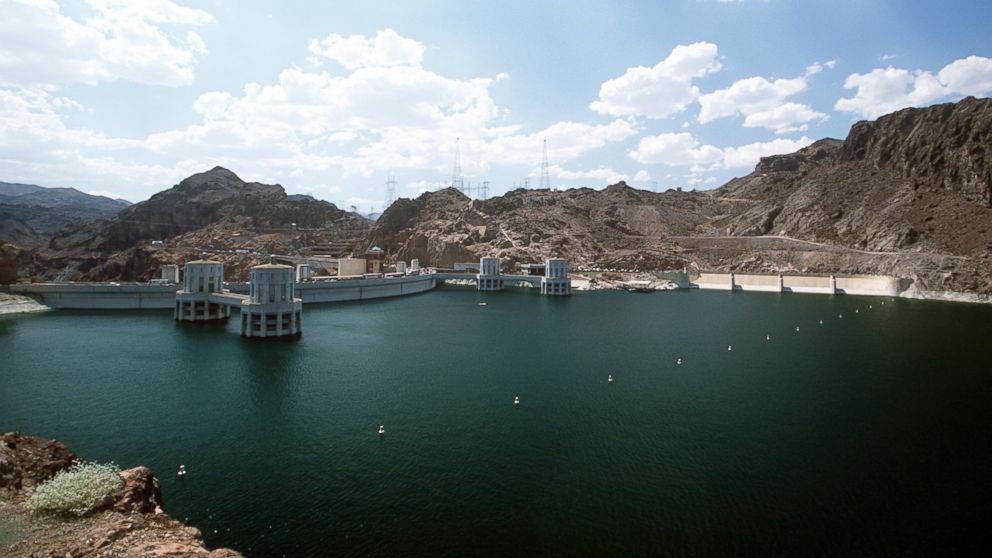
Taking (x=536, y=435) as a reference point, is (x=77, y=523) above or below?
above

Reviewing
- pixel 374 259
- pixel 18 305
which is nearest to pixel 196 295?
pixel 18 305

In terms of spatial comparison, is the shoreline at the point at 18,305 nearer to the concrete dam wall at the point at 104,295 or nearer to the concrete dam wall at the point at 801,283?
the concrete dam wall at the point at 104,295

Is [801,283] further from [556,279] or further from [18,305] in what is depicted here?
[18,305]

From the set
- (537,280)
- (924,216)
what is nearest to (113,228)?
(537,280)

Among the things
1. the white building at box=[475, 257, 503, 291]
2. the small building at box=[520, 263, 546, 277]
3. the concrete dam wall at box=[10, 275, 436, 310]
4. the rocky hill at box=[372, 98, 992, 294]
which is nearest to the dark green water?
the concrete dam wall at box=[10, 275, 436, 310]

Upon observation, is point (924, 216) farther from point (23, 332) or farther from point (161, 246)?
point (161, 246)

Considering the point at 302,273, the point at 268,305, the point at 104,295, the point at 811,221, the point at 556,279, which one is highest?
the point at 811,221
